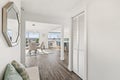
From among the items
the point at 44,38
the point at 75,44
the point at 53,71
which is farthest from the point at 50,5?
the point at 44,38

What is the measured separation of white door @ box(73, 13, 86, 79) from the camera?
2824 mm

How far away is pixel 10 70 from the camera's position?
1200 millimetres

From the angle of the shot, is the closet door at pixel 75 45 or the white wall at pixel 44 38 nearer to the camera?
the closet door at pixel 75 45

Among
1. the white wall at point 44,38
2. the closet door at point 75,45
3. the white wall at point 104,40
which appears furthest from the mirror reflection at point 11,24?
the white wall at point 44,38

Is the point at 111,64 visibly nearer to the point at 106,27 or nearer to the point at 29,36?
the point at 106,27

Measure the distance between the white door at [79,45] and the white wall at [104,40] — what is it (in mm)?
522

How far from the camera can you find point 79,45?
10.0 feet

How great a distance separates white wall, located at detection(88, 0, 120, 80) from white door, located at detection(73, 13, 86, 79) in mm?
522

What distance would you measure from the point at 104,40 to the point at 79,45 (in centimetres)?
130

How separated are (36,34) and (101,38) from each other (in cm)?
1033

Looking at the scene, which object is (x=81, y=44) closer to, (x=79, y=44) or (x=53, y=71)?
(x=79, y=44)

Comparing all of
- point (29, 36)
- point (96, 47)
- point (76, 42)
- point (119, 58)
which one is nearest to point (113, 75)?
point (119, 58)

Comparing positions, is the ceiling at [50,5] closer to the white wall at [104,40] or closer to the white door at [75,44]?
the white door at [75,44]

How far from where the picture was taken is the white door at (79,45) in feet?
9.27
